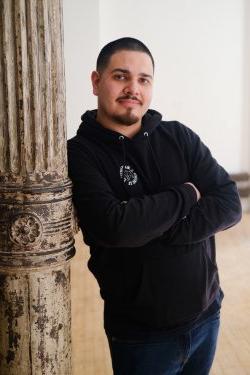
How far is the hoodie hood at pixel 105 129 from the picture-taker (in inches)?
57.4

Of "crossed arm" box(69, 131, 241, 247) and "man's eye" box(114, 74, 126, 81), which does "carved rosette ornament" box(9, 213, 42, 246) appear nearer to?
"crossed arm" box(69, 131, 241, 247)

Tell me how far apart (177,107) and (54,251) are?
4.68 m

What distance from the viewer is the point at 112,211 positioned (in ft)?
4.28

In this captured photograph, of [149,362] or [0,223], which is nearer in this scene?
[0,223]

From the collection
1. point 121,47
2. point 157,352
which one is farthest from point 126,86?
point 157,352

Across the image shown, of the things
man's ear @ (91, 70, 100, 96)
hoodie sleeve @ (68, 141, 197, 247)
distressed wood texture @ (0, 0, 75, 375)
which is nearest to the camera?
distressed wood texture @ (0, 0, 75, 375)

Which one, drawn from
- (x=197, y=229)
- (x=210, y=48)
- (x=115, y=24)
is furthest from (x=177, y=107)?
(x=197, y=229)

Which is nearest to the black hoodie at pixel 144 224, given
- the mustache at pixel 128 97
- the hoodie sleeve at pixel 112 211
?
the hoodie sleeve at pixel 112 211

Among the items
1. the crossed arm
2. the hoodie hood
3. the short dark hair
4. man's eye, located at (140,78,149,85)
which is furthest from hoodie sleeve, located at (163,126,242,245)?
the short dark hair

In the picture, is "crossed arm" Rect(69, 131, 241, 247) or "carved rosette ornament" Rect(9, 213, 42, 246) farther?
"crossed arm" Rect(69, 131, 241, 247)

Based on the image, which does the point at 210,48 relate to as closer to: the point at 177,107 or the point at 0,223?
the point at 177,107

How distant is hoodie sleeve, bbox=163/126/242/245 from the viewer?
56.3 inches

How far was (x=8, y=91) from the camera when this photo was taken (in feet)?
3.50

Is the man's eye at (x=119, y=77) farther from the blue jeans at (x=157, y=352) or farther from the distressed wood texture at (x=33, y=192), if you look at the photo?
the blue jeans at (x=157, y=352)
